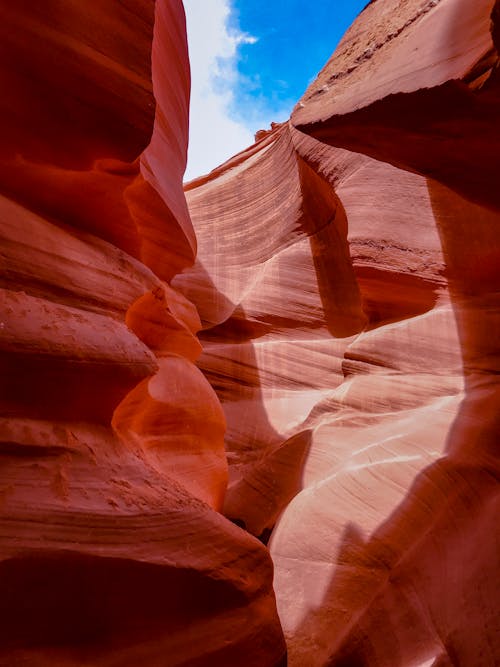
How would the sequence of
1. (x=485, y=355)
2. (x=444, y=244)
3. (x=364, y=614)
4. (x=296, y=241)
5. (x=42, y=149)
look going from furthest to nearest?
(x=296, y=241), (x=444, y=244), (x=485, y=355), (x=364, y=614), (x=42, y=149)

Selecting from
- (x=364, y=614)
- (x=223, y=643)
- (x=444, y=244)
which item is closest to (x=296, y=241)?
(x=444, y=244)

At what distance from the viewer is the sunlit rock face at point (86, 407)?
1.98 metres

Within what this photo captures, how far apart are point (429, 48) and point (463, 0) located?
1.16 feet

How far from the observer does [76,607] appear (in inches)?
78.6

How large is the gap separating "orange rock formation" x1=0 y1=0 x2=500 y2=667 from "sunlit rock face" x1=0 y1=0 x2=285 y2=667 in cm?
1

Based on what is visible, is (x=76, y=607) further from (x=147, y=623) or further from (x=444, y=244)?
(x=444, y=244)

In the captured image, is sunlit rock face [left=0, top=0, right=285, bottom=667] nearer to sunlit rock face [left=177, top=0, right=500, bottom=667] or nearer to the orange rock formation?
the orange rock formation

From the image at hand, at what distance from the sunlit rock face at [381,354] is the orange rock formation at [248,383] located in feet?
0.07

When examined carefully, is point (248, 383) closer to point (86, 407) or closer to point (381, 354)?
point (381, 354)

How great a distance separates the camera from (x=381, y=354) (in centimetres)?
526

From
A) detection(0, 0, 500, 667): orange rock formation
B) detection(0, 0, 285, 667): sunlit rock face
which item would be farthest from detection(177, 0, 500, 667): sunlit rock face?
detection(0, 0, 285, 667): sunlit rock face

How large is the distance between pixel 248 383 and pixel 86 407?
15.2ft

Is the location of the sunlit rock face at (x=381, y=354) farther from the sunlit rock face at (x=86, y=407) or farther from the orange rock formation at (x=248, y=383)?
the sunlit rock face at (x=86, y=407)

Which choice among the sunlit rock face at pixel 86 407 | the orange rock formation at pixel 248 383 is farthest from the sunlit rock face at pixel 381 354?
the sunlit rock face at pixel 86 407
